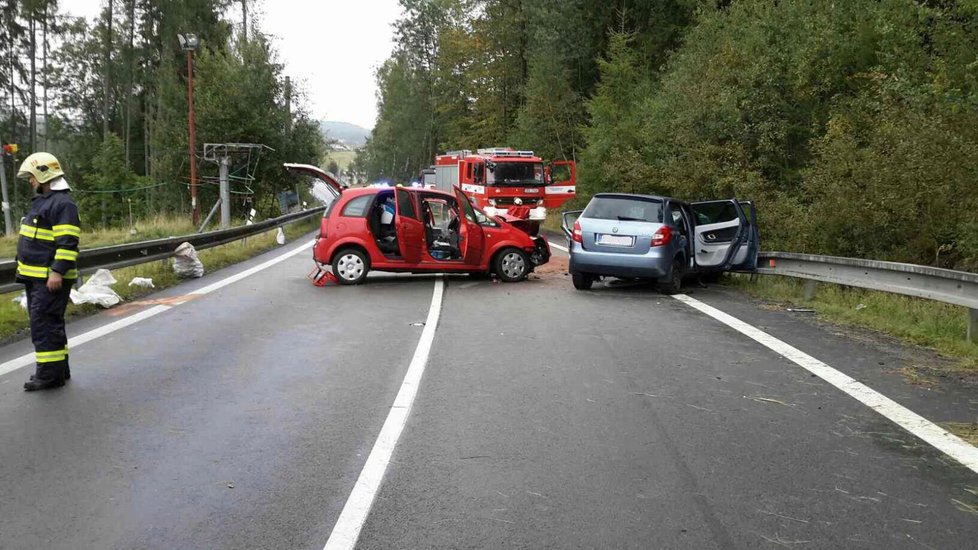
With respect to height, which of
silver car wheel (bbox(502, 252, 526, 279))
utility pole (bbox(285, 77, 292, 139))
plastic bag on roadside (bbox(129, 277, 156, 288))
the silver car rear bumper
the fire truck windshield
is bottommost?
plastic bag on roadside (bbox(129, 277, 156, 288))

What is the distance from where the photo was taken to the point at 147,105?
5422 cm

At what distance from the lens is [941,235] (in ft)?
44.1

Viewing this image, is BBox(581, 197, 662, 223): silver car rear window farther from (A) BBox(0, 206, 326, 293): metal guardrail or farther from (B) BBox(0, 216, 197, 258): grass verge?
(B) BBox(0, 216, 197, 258): grass verge

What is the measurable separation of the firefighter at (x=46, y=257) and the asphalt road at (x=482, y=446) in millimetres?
313

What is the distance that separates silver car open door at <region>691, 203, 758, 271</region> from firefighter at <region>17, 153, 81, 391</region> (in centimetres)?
1004

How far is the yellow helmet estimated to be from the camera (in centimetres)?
640

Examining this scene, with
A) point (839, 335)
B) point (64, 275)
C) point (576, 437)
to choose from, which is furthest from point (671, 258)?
point (64, 275)

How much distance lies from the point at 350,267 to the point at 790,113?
13563 mm

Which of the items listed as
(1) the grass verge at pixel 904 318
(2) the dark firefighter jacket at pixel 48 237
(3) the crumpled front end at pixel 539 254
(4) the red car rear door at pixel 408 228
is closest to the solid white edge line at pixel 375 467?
(2) the dark firefighter jacket at pixel 48 237

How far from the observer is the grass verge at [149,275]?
9.53 metres

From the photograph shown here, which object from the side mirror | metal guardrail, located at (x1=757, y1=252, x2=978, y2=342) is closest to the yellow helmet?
the side mirror

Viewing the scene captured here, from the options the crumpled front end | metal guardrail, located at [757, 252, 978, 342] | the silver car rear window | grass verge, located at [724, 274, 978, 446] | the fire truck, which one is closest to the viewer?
grass verge, located at [724, 274, 978, 446]

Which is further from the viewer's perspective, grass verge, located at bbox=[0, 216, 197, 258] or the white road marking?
grass verge, located at bbox=[0, 216, 197, 258]

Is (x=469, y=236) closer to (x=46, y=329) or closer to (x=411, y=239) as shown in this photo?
(x=411, y=239)
